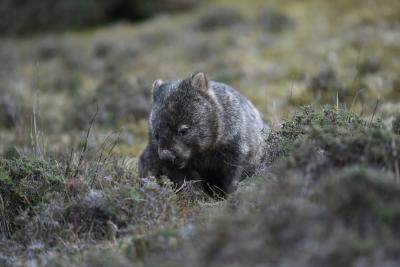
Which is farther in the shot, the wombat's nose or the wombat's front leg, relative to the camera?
the wombat's front leg

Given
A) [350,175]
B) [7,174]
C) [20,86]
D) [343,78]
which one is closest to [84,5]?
[20,86]

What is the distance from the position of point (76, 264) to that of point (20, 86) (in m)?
10.4

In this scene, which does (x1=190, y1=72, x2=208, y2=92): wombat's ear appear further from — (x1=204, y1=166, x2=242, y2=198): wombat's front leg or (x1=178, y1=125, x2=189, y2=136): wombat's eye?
(x1=204, y1=166, x2=242, y2=198): wombat's front leg

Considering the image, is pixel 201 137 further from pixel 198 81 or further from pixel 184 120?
pixel 198 81

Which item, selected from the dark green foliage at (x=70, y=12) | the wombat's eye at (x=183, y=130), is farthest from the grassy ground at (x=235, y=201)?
the dark green foliage at (x=70, y=12)

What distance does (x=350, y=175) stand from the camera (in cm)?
322

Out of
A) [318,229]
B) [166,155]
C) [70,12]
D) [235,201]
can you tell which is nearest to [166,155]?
[166,155]

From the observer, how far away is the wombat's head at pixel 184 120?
16.5ft

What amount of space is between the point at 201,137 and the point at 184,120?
0.22 metres

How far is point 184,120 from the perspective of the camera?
5.08 meters

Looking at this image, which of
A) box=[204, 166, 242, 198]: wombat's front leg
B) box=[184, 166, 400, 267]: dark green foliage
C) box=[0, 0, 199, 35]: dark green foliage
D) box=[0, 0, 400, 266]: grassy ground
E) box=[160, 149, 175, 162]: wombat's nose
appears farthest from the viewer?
box=[0, 0, 199, 35]: dark green foliage

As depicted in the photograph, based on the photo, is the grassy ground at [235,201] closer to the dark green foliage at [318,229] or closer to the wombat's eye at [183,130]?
the dark green foliage at [318,229]

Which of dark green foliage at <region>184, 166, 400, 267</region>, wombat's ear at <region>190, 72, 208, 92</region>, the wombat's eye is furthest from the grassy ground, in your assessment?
wombat's ear at <region>190, 72, 208, 92</region>

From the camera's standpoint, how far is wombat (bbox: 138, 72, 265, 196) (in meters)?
5.06
